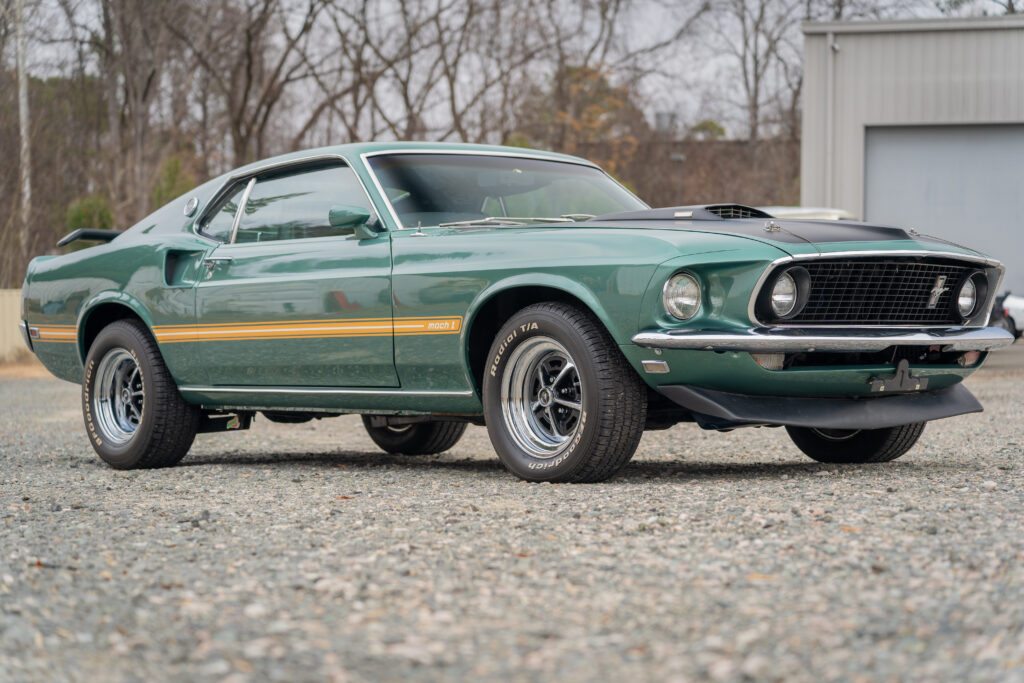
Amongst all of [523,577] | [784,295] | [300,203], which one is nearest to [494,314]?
[784,295]

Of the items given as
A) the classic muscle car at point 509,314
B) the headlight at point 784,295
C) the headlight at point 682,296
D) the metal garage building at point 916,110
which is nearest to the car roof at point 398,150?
the classic muscle car at point 509,314

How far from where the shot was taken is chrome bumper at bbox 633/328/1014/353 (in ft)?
15.8

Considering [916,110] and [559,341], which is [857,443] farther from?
[916,110]

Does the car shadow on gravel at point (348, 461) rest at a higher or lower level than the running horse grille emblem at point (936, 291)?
lower

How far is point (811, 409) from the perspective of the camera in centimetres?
514

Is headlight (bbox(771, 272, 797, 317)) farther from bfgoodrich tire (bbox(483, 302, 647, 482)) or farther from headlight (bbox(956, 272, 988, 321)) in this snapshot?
headlight (bbox(956, 272, 988, 321))

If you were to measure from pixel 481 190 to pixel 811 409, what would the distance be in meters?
1.96

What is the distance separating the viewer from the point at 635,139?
38.5 meters

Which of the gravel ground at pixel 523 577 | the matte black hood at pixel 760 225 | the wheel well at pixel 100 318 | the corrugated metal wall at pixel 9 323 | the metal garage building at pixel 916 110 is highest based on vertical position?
the metal garage building at pixel 916 110

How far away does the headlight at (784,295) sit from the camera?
4.95 metres

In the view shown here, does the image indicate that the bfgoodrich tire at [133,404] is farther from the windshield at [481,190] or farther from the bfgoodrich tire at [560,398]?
the bfgoodrich tire at [560,398]

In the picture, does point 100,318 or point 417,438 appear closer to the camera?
point 100,318

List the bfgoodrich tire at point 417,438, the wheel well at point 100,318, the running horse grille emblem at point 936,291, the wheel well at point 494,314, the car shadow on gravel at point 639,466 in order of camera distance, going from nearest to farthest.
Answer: the wheel well at point 494,314, the running horse grille emblem at point 936,291, the car shadow on gravel at point 639,466, the wheel well at point 100,318, the bfgoodrich tire at point 417,438

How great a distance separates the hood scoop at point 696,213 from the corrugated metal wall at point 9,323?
18.4 meters
